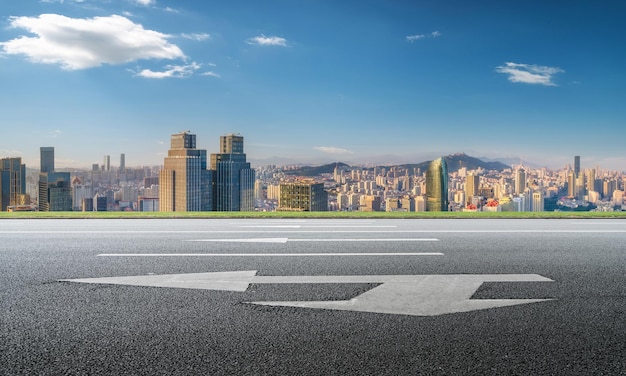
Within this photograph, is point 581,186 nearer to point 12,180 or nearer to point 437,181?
point 437,181

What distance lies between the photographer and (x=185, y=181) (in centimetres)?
4756

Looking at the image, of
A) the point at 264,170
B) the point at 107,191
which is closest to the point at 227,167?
the point at 264,170

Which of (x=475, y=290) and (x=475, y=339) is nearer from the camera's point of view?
(x=475, y=339)

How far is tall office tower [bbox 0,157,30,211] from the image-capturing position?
105ft

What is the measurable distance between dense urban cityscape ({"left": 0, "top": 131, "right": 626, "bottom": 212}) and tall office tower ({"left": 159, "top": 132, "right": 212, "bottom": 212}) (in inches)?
4.1

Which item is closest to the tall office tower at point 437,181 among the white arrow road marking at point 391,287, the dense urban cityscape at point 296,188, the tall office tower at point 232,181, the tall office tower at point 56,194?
the dense urban cityscape at point 296,188

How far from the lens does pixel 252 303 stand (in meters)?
5.11

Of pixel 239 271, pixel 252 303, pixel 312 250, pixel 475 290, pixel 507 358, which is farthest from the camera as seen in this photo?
pixel 312 250

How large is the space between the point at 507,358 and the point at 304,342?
1687 millimetres

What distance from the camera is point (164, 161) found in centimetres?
5438

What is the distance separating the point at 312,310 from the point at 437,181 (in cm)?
4545

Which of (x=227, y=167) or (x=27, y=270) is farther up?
(x=227, y=167)

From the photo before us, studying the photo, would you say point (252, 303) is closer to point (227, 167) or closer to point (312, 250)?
point (312, 250)

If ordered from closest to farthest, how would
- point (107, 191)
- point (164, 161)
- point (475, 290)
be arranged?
point (475, 290) < point (107, 191) < point (164, 161)
